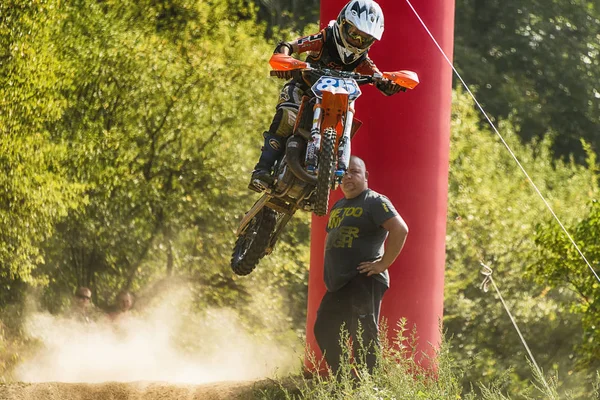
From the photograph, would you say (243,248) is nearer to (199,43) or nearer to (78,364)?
(78,364)

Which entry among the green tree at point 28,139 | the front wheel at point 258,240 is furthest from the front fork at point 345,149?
the green tree at point 28,139

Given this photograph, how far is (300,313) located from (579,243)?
6460 mm

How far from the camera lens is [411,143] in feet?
30.0

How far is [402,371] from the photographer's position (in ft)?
20.9

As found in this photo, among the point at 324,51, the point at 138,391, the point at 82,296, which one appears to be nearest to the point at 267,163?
the point at 324,51

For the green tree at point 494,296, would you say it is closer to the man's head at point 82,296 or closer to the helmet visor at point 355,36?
the man's head at point 82,296

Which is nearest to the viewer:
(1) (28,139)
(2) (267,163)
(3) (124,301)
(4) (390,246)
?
(2) (267,163)

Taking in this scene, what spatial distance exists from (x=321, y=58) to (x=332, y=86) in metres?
0.49

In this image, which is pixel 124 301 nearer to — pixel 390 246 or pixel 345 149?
pixel 390 246

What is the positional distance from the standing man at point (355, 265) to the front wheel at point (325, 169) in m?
1.44

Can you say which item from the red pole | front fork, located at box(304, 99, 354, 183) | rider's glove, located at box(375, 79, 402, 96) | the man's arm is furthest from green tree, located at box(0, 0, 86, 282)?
front fork, located at box(304, 99, 354, 183)

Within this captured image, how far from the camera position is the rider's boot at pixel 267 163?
23.2ft

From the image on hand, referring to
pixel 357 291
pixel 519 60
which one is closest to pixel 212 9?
pixel 357 291

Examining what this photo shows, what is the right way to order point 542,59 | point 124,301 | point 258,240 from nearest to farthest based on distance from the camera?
point 258,240, point 124,301, point 542,59
